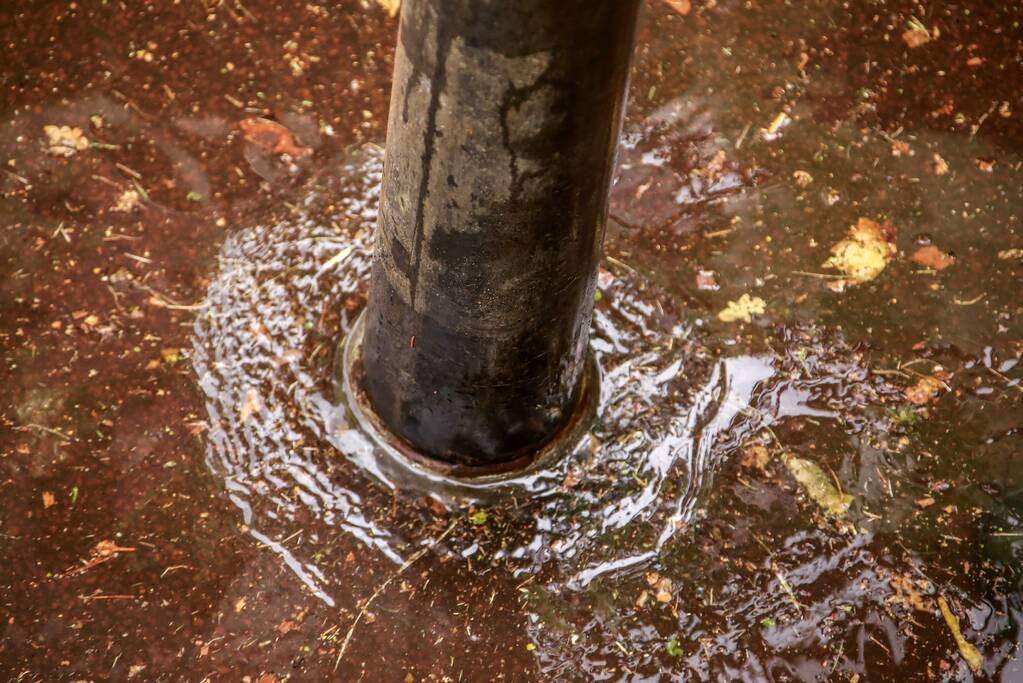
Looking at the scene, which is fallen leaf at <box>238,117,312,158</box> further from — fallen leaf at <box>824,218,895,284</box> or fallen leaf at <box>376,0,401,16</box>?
fallen leaf at <box>824,218,895,284</box>

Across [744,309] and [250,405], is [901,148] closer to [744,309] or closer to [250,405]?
[744,309]

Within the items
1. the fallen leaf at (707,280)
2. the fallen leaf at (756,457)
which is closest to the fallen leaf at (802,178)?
the fallen leaf at (707,280)

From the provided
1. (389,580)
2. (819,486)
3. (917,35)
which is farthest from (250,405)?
(917,35)

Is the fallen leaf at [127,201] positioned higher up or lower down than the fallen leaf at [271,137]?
lower down

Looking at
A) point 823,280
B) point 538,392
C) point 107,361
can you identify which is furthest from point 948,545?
point 107,361

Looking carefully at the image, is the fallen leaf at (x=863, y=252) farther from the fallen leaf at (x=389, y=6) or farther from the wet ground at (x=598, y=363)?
A: the fallen leaf at (x=389, y=6)

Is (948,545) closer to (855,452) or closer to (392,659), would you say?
(855,452)

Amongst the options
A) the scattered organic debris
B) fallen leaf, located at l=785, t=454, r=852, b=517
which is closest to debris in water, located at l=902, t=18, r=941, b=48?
fallen leaf, located at l=785, t=454, r=852, b=517
